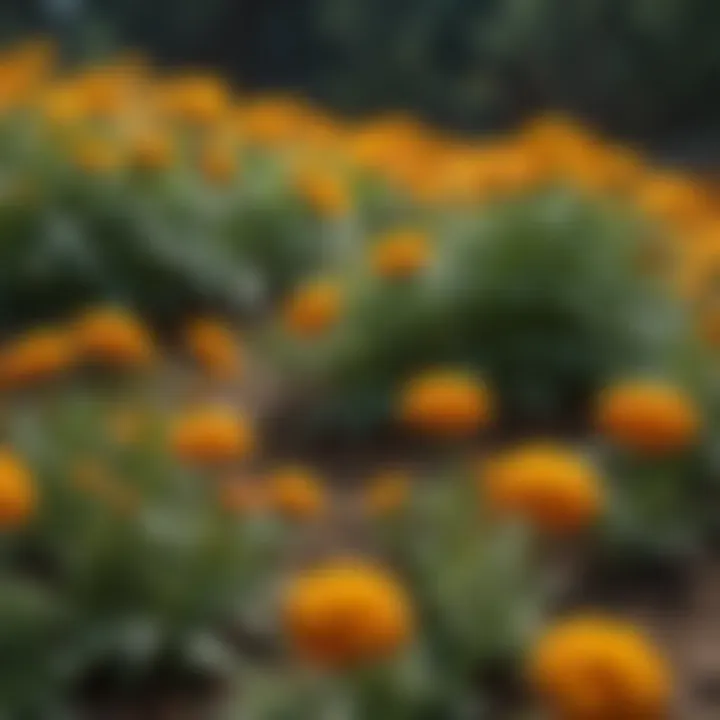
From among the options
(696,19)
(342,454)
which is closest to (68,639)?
(342,454)

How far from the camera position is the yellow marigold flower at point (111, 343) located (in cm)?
209

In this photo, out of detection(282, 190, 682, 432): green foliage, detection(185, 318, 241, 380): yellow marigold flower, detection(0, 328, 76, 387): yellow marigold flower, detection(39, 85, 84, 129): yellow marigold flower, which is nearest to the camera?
detection(0, 328, 76, 387): yellow marigold flower

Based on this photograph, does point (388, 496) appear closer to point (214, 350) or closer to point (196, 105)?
point (214, 350)

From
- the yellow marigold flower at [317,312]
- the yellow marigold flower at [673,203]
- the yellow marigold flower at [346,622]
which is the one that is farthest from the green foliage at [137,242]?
the yellow marigold flower at [346,622]

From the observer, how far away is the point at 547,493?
1.63 meters

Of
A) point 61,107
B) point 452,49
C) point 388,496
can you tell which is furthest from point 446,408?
point 452,49

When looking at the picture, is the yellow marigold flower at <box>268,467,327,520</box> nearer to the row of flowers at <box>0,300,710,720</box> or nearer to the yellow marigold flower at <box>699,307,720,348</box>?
the row of flowers at <box>0,300,710,720</box>

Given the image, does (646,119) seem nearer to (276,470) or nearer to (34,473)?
(276,470)

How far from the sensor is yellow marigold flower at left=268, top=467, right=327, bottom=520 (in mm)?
1854

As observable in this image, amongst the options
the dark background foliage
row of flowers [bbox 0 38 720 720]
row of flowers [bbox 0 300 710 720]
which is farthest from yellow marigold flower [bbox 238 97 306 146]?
row of flowers [bbox 0 300 710 720]

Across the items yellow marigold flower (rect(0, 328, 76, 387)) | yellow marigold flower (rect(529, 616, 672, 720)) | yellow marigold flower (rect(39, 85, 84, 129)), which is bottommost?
yellow marigold flower (rect(529, 616, 672, 720))

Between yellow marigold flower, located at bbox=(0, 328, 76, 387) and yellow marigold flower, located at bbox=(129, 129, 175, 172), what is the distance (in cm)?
51

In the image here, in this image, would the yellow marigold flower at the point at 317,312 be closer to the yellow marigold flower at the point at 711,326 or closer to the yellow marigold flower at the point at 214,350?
the yellow marigold flower at the point at 214,350

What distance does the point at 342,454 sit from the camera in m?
2.18
